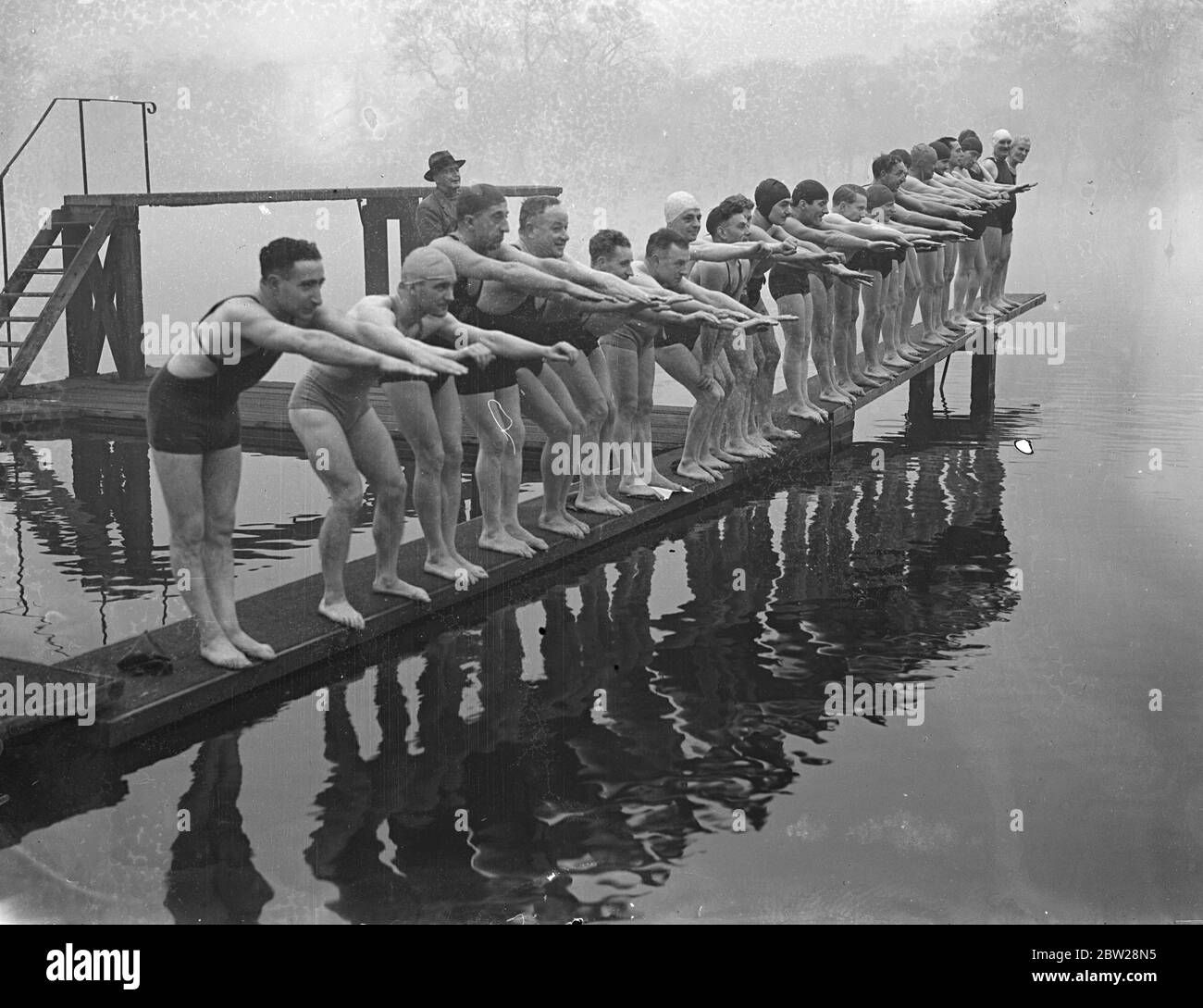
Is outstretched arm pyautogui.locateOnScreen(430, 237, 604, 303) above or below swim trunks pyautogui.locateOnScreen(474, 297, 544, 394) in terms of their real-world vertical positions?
above

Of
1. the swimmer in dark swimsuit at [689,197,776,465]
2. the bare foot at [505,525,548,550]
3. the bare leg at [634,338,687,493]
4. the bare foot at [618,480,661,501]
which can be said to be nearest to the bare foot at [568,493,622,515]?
the bare foot at [618,480,661,501]

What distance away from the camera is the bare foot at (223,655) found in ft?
24.7

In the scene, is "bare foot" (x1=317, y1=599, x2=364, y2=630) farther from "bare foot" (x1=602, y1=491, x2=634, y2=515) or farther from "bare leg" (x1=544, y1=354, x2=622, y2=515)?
"bare foot" (x1=602, y1=491, x2=634, y2=515)

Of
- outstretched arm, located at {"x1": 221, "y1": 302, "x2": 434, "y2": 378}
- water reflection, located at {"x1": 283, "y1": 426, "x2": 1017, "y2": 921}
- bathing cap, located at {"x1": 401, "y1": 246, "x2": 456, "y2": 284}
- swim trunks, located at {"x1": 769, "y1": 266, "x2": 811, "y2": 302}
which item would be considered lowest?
water reflection, located at {"x1": 283, "y1": 426, "x2": 1017, "y2": 921}

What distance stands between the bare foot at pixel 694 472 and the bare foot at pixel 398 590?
4.02m

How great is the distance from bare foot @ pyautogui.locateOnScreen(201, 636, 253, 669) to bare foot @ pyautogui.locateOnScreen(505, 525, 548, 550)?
2778mm

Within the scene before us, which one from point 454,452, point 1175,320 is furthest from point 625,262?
point 1175,320

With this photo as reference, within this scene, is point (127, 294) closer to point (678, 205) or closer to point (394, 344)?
point (678, 205)

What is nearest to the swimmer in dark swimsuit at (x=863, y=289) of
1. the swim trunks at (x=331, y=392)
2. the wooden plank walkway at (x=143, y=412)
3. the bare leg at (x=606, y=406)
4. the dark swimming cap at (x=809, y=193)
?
the dark swimming cap at (x=809, y=193)

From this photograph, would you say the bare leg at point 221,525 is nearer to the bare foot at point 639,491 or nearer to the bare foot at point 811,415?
the bare foot at point 639,491

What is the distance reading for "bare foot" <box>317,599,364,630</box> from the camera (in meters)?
8.25

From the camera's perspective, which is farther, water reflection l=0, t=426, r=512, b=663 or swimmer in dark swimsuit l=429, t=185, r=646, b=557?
water reflection l=0, t=426, r=512, b=663

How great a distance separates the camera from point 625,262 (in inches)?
427

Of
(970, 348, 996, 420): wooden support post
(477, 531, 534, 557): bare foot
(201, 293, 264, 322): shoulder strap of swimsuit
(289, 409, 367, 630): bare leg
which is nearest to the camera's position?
(201, 293, 264, 322): shoulder strap of swimsuit
